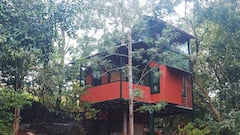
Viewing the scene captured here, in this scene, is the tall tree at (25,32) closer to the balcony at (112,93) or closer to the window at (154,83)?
the balcony at (112,93)

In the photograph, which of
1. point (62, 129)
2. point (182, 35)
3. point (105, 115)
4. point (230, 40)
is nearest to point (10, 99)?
point (62, 129)

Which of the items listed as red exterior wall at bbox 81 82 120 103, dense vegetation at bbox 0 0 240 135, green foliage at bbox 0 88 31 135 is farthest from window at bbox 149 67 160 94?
green foliage at bbox 0 88 31 135

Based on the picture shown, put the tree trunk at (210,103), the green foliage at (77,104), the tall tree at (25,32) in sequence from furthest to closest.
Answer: the tree trunk at (210,103) → the green foliage at (77,104) → the tall tree at (25,32)

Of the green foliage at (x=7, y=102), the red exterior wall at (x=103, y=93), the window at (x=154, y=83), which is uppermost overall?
the window at (x=154, y=83)

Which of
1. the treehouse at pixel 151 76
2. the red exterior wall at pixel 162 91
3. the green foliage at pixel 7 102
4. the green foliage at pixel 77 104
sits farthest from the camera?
the green foliage at pixel 77 104

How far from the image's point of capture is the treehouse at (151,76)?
12828 millimetres

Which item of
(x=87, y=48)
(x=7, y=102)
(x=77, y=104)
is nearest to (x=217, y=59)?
(x=87, y=48)

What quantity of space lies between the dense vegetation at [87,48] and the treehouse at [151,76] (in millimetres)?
693

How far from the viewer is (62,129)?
14.9 metres

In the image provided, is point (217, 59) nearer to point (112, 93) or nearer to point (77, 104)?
point (112, 93)

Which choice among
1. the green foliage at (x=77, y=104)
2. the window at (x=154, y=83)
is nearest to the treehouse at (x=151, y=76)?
the window at (x=154, y=83)

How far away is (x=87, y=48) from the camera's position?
1301 centimetres

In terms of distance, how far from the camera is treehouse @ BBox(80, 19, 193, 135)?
42.1ft

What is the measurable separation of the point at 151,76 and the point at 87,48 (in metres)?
3.43
